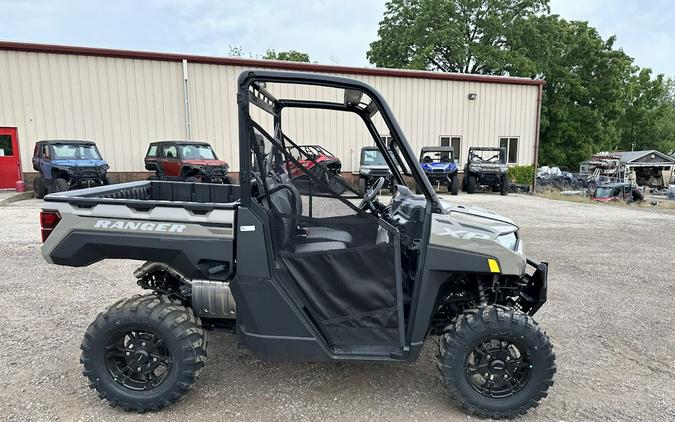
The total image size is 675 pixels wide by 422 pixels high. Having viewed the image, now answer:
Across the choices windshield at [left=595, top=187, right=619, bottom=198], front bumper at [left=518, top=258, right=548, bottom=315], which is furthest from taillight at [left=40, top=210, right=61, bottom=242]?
windshield at [left=595, top=187, right=619, bottom=198]

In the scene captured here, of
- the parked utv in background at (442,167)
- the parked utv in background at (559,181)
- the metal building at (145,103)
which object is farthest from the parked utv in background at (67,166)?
the parked utv in background at (559,181)

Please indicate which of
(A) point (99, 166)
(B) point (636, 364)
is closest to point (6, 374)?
(B) point (636, 364)

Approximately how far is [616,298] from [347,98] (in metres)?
4.04

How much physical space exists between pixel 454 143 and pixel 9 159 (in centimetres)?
1766

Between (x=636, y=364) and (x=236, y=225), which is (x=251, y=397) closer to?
(x=236, y=225)

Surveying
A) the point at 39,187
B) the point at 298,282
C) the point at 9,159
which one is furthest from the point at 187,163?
the point at 298,282

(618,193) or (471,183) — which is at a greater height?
(471,183)

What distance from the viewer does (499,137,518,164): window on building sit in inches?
803

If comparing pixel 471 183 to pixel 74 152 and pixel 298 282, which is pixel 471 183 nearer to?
pixel 74 152

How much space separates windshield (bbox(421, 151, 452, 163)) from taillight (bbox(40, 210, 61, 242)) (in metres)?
15.2

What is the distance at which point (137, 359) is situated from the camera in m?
2.60

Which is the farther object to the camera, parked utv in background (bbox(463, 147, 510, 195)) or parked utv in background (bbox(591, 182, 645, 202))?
parked utv in background (bbox(591, 182, 645, 202))

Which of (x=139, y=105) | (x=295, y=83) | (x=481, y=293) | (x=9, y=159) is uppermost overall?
(x=139, y=105)

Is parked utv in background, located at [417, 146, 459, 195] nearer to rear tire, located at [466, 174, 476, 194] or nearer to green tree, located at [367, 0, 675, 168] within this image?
rear tire, located at [466, 174, 476, 194]
